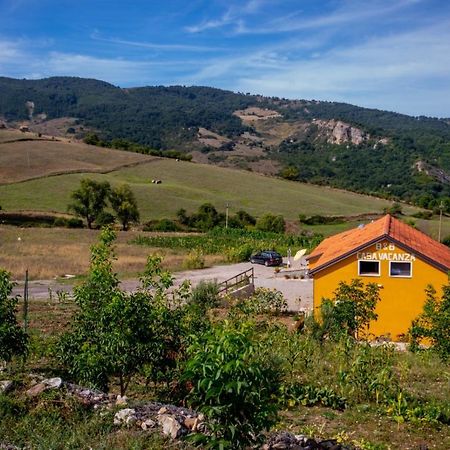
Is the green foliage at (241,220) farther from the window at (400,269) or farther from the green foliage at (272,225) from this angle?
the window at (400,269)

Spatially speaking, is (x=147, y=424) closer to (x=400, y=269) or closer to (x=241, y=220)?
(x=400, y=269)

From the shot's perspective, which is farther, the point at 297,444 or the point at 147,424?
the point at 297,444

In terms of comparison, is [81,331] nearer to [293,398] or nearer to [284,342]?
[293,398]

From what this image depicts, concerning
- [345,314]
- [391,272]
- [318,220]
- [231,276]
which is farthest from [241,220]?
[345,314]

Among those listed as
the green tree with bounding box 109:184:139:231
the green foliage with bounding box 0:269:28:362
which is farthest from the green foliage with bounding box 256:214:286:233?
the green foliage with bounding box 0:269:28:362

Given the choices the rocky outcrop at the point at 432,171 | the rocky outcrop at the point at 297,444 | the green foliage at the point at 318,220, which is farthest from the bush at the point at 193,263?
the rocky outcrop at the point at 432,171

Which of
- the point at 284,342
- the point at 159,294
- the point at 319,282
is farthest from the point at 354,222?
the point at 159,294

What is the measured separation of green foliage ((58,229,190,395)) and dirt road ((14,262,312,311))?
18.1 m

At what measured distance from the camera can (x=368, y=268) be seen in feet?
83.3

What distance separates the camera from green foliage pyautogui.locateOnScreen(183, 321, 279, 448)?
621 cm

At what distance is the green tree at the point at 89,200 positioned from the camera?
68750 millimetres

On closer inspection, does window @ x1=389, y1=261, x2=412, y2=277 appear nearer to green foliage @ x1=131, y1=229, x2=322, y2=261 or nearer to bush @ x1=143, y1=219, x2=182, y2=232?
green foliage @ x1=131, y1=229, x2=322, y2=261

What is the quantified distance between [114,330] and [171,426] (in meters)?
2.01

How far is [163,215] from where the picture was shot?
258ft
